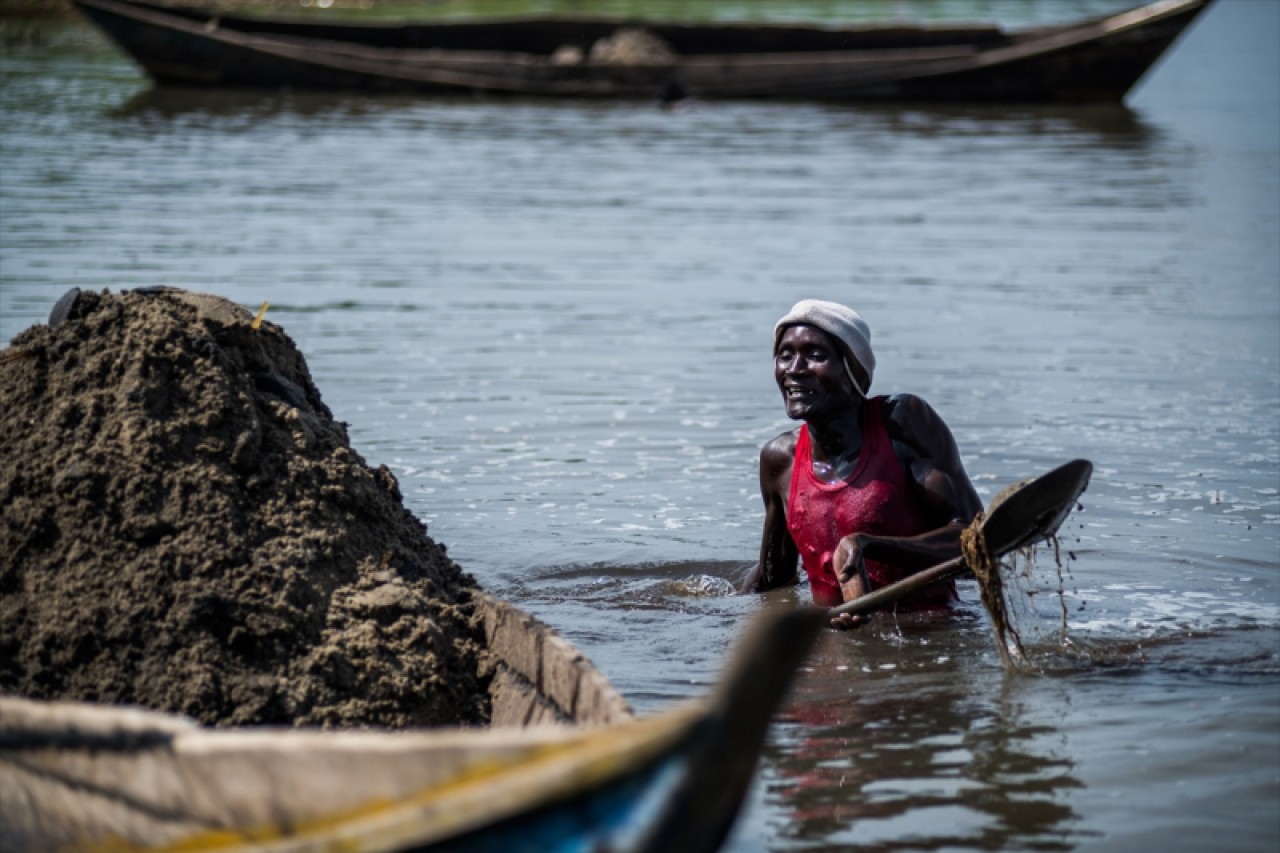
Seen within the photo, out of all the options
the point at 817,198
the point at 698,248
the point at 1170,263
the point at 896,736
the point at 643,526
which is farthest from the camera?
the point at 817,198

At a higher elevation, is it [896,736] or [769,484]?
[769,484]

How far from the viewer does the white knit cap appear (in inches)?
196

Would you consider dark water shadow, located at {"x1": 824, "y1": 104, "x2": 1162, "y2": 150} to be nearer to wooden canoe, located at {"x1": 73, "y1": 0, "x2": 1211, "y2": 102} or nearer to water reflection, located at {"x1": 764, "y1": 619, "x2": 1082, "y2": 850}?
wooden canoe, located at {"x1": 73, "y1": 0, "x2": 1211, "y2": 102}

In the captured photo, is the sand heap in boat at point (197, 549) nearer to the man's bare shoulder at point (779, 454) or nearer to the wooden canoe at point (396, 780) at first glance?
the wooden canoe at point (396, 780)

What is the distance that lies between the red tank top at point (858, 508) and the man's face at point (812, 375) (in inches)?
7.7

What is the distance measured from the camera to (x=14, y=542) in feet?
13.0

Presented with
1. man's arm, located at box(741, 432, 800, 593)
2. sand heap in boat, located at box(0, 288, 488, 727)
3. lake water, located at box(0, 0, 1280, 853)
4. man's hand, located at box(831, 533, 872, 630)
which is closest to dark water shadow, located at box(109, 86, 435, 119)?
lake water, located at box(0, 0, 1280, 853)

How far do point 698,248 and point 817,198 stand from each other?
2469 mm

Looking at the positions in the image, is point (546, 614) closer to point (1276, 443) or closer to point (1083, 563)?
point (1083, 563)

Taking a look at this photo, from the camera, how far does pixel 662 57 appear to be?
2119cm

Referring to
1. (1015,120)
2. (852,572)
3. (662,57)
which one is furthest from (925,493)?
(662,57)

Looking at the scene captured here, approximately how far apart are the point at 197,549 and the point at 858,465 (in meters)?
2.16

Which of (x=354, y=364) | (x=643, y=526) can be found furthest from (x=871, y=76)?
(x=643, y=526)

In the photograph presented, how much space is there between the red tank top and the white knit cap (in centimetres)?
22
